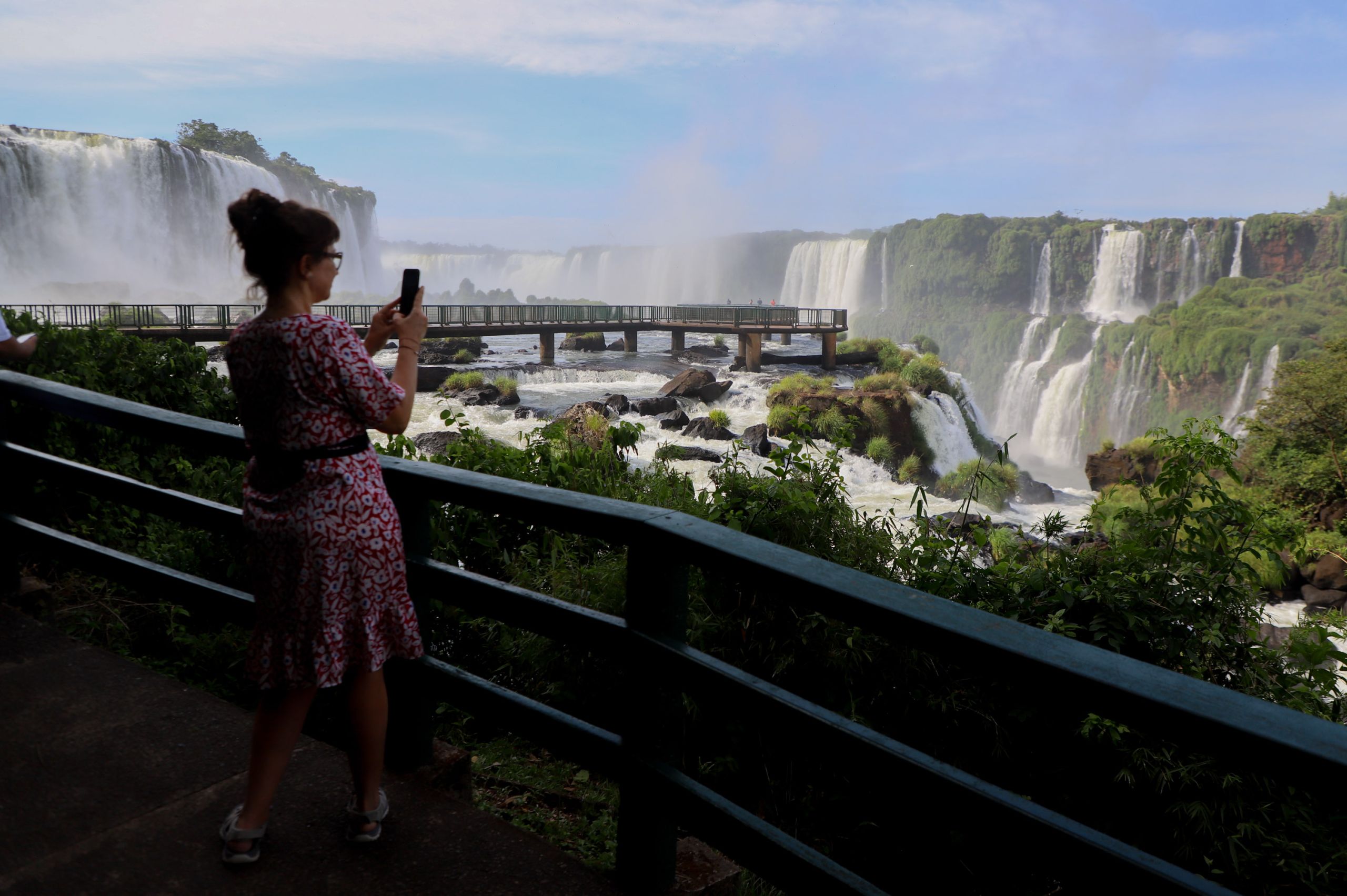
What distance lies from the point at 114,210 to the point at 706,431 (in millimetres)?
40585

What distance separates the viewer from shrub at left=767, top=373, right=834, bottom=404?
29.4 metres

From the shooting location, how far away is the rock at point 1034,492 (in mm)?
33344

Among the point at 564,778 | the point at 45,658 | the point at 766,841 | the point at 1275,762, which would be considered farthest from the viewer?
the point at 564,778

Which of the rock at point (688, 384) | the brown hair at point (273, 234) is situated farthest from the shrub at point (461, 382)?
the brown hair at point (273, 234)

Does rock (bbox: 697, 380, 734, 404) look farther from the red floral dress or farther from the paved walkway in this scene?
the red floral dress

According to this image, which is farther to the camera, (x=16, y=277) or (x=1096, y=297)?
(x=1096, y=297)

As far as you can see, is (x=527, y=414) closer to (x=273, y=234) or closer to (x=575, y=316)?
(x=575, y=316)

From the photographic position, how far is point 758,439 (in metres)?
25.0

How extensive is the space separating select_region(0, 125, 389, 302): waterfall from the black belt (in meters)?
45.5

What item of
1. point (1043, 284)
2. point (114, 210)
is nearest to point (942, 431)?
point (114, 210)

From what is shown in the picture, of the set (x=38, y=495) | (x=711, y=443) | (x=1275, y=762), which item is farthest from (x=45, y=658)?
(x=711, y=443)

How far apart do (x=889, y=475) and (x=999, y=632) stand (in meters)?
26.7

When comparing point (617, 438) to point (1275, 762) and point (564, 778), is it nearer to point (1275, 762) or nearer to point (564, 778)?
point (564, 778)

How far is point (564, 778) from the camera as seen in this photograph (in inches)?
147
